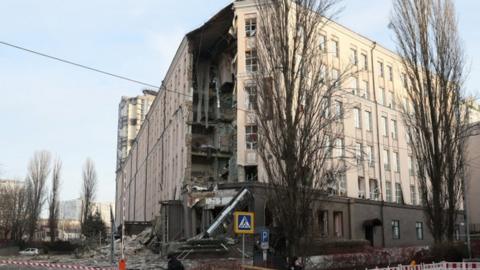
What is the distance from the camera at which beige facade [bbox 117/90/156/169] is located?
351 feet

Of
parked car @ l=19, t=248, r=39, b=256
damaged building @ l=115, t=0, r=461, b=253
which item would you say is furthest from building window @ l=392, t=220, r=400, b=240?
parked car @ l=19, t=248, r=39, b=256

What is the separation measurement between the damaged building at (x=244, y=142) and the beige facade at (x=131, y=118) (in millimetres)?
57410

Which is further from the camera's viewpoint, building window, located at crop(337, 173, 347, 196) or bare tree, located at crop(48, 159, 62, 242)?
bare tree, located at crop(48, 159, 62, 242)

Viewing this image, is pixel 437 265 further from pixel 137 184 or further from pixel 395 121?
pixel 137 184

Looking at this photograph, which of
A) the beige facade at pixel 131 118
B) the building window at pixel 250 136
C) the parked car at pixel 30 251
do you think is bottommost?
the parked car at pixel 30 251

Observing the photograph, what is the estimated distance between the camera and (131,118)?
108125 mm

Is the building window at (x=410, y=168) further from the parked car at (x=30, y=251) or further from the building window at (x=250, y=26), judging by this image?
the parked car at (x=30, y=251)

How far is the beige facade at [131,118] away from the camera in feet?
351

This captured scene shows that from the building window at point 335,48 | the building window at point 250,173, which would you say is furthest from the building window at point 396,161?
the building window at point 250,173

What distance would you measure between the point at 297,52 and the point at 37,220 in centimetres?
5533

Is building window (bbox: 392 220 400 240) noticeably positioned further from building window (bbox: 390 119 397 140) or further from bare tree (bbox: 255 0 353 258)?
bare tree (bbox: 255 0 353 258)

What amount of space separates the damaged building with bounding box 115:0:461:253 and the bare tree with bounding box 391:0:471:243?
7.04m

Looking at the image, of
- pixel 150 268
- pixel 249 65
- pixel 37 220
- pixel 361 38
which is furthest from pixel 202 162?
pixel 37 220

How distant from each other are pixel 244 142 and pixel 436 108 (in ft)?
41.7
